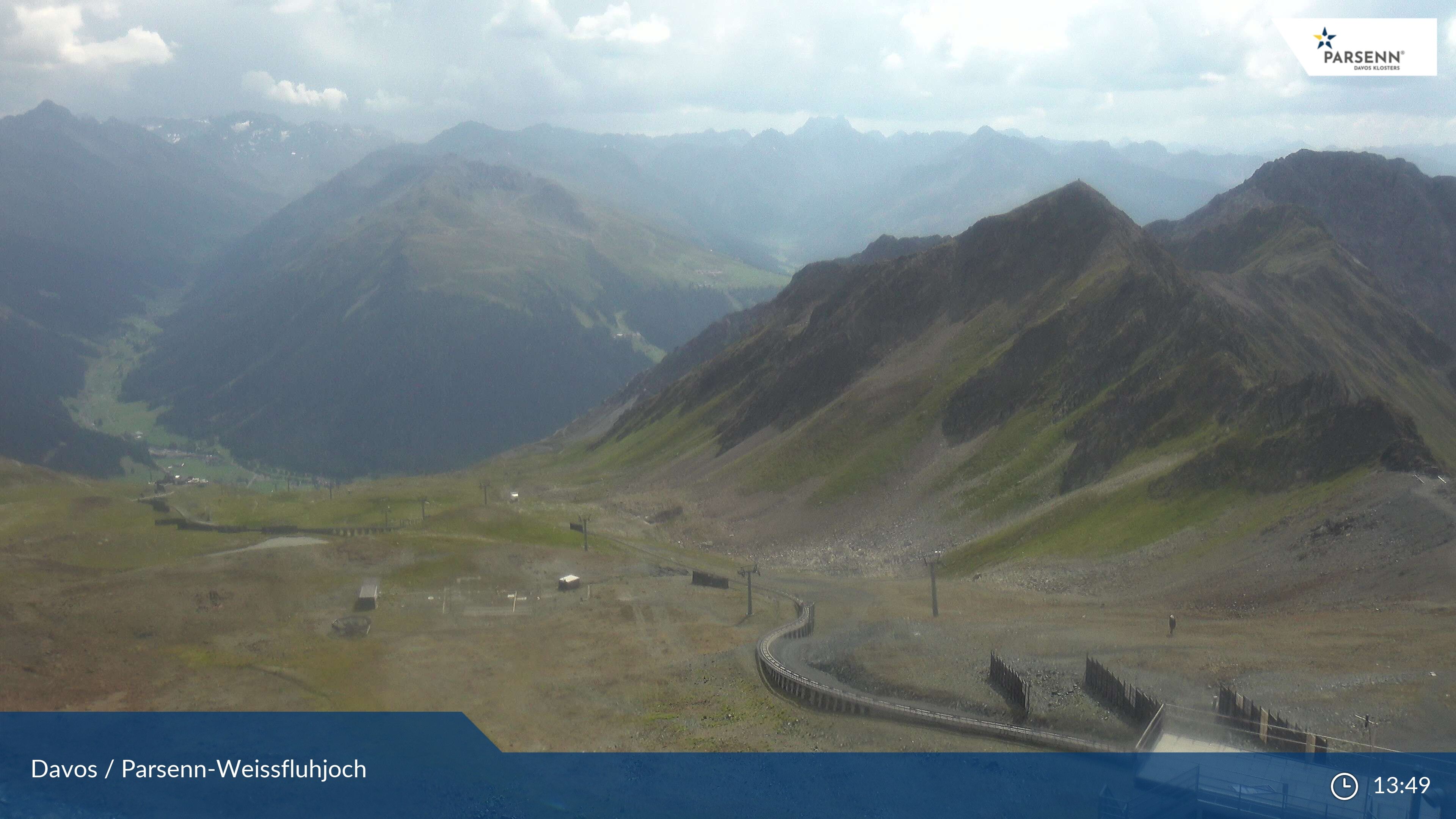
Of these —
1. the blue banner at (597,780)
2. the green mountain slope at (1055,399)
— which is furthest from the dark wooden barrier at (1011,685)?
the green mountain slope at (1055,399)

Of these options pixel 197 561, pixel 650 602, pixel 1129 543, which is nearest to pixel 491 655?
pixel 650 602

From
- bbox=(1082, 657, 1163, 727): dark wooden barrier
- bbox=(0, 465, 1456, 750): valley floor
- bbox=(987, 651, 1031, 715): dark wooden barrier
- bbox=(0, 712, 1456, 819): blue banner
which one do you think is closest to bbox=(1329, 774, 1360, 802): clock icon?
bbox=(0, 712, 1456, 819): blue banner

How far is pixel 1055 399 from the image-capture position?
4877 inches

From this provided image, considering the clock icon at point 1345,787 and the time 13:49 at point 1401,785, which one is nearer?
the clock icon at point 1345,787

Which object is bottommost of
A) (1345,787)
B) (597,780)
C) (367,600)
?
(597,780)

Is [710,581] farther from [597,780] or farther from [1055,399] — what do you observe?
[1055,399]

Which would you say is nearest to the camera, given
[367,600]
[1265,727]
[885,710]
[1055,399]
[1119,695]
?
[1265,727]

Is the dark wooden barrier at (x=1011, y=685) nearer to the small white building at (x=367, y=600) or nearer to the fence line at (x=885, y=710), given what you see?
the fence line at (x=885, y=710)

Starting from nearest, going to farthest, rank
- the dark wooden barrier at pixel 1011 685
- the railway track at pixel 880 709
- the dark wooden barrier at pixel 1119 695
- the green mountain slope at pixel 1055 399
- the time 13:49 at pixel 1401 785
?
the time 13:49 at pixel 1401 785 → the railway track at pixel 880 709 → the dark wooden barrier at pixel 1119 695 → the dark wooden barrier at pixel 1011 685 → the green mountain slope at pixel 1055 399

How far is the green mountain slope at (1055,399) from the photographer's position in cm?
8956

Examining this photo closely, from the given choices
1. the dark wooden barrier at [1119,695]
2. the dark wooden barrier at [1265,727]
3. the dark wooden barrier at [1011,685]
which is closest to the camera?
the dark wooden barrier at [1265,727]

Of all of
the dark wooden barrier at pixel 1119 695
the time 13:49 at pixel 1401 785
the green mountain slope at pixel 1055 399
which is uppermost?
the green mountain slope at pixel 1055 399

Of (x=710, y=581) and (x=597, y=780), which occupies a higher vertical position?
(x=597, y=780)

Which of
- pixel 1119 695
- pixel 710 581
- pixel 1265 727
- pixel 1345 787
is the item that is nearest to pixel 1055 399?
pixel 710 581
